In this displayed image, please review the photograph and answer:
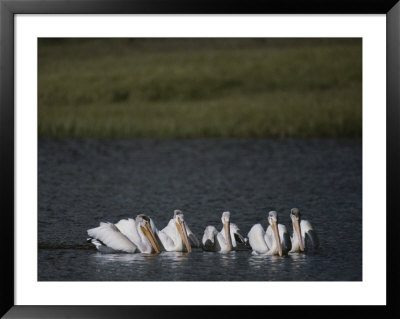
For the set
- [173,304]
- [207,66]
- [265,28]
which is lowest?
[173,304]

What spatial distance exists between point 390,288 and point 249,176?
17.9ft

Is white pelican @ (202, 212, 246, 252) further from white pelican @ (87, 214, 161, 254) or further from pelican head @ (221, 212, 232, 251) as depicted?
white pelican @ (87, 214, 161, 254)

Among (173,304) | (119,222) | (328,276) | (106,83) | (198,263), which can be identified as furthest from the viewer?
(106,83)

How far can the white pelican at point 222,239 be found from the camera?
5575mm

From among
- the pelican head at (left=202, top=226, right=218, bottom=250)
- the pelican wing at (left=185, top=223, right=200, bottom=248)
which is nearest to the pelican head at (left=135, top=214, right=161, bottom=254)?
the pelican wing at (left=185, top=223, right=200, bottom=248)

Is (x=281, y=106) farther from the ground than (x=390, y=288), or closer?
farther from the ground

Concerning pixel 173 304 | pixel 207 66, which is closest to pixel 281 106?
pixel 207 66

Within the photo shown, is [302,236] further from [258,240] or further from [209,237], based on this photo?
[209,237]

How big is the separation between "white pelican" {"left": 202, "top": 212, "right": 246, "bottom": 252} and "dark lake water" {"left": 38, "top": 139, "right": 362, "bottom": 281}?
147 millimetres

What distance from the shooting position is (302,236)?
5605mm

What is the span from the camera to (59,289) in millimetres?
4480

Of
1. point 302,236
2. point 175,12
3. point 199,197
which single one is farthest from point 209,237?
point 199,197

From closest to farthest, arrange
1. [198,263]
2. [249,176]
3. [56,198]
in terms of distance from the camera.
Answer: [198,263]
[56,198]
[249,176]

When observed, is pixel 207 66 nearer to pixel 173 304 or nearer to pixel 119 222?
pixel 119 222
